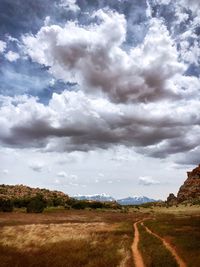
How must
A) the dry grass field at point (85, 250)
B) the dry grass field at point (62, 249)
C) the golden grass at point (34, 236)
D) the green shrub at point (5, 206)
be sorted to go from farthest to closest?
the green shrub at point (5, 206), the golden grass at point (34, 236), the dry grass field at point (62, 249), the dry grass field at point (85, 250)

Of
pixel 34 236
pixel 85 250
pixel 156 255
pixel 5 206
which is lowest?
pixel 156 255

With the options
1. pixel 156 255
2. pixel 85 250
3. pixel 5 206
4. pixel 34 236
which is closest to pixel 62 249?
pixel 85 250

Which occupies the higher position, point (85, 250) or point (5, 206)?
point (5, 206)

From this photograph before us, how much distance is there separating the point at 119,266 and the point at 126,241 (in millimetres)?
12169

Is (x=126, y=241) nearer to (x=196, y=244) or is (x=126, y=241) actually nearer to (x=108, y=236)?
(x=108, y=236)

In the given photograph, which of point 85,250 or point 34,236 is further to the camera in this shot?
point 34,236

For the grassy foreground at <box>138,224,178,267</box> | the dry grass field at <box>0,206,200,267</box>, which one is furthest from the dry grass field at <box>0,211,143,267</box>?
the grassy foreground at <box>138,224,178,267</box>

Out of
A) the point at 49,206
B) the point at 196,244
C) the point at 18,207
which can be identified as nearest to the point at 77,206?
the point at 49,206

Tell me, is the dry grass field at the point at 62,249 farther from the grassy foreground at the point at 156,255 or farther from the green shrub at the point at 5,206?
the green shrub at the point at 5,206

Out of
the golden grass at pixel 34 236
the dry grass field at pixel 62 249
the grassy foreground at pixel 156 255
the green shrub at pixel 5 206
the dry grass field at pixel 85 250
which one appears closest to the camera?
the grassy foreground at pixel 156 255

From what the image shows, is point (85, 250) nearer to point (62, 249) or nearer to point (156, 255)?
point (62, 249)

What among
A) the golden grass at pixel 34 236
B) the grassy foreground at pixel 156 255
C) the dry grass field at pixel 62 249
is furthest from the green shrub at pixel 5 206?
the grassy foreground at pixel 156 255

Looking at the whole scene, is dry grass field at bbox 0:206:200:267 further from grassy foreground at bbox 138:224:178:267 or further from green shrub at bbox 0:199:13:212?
green shrub at bbox 0:199:13:212

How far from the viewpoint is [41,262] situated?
29.4 meters
